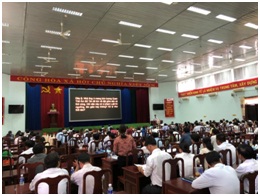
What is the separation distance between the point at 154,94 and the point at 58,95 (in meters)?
7.49

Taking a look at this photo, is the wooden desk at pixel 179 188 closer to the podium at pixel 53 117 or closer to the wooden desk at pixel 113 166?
the wooden desk at pixel 113 166

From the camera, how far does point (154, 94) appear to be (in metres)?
17.4

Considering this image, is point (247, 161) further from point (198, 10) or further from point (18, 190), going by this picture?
point (198, 10)

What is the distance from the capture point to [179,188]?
236 cm

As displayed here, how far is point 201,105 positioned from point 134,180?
13731 mm

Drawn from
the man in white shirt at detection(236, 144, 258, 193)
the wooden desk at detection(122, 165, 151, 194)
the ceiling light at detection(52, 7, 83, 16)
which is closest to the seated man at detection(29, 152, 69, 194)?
the wooden desk at detection(122, 165, 151, 194)

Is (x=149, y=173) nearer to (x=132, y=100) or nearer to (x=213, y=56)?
(x=213, y=56)

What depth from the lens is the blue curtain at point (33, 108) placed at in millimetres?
13867

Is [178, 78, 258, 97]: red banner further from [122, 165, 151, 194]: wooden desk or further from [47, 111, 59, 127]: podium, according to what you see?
[122, 165, 151, 194]: wooden desk

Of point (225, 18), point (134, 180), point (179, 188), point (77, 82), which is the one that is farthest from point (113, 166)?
point (77, 82)

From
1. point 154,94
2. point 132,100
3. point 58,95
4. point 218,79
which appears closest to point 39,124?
point 58,95

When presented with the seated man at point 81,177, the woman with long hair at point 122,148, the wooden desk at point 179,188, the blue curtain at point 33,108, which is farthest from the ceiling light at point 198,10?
the blue curtain at point 33,108

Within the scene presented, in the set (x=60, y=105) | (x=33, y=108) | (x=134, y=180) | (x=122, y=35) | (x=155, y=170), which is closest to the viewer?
(x=155, y=170)

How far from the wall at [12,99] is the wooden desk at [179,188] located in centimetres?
1254
